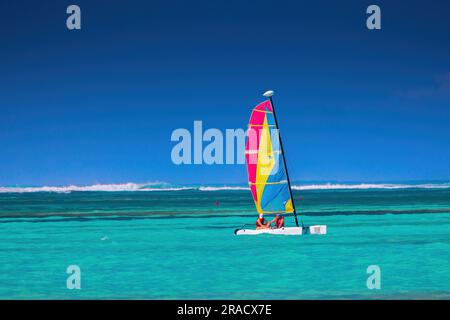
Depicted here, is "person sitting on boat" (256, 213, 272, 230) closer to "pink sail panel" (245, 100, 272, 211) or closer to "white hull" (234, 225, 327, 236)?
"white hull" (234, 225, 327, 236)

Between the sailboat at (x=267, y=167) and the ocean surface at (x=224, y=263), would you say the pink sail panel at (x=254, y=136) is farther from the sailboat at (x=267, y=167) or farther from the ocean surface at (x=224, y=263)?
the ocean surface at (x=224, y=263)

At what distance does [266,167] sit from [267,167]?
6cm

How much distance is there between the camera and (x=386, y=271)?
1294 inches

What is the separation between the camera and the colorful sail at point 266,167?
44.7 meters

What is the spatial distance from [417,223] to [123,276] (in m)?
35.1

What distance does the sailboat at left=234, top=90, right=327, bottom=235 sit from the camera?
1758 inches

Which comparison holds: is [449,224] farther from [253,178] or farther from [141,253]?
[141,253]

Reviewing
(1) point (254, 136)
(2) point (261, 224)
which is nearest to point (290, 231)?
(2) point (261, 224)

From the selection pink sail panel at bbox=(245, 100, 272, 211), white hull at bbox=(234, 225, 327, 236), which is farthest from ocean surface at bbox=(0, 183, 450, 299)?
pink sail panel at bbox=(245, 100, 272, 211)

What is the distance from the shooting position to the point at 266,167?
44.8 meters

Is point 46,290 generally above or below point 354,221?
below

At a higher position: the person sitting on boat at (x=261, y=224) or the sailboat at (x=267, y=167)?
the sailboat at (x=267, y=167)

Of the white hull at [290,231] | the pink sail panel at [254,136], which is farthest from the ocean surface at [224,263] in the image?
the pink sail panel at [254,136]
